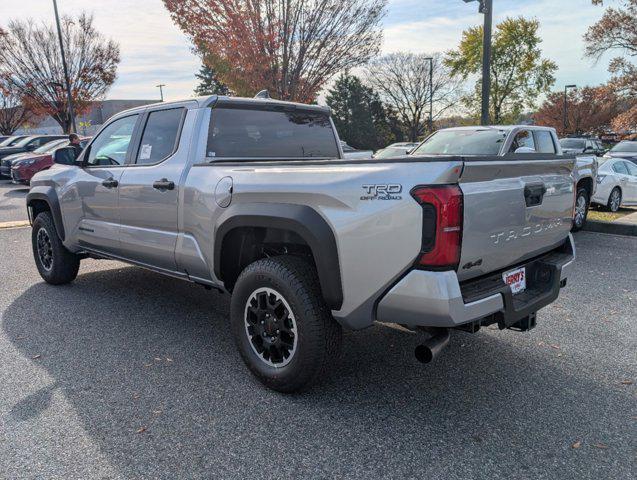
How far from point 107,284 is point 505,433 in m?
4.76

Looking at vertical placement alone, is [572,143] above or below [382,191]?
below

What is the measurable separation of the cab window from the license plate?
3.47 metres

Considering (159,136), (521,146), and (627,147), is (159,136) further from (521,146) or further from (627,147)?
(627,147)

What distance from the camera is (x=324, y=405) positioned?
3227 millimetres

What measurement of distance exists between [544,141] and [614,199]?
3.20 m

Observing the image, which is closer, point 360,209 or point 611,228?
point 360,209

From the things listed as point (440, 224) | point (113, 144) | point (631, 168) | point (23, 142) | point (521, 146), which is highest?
point (113, 144)

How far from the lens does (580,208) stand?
9289 millimetres

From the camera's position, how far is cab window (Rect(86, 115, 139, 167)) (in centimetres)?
487

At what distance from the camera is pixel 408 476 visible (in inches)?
99.1

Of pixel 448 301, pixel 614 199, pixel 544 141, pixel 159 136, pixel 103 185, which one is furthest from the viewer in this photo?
pixel 614 199

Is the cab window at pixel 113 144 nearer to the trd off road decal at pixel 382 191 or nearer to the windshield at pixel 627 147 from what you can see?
the trd off road decal at pixel 382 191

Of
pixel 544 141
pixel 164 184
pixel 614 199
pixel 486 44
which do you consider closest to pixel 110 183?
pixel 164 184

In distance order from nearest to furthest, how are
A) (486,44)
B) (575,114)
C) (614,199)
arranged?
(486,44) → (614,199) → (575,114)
